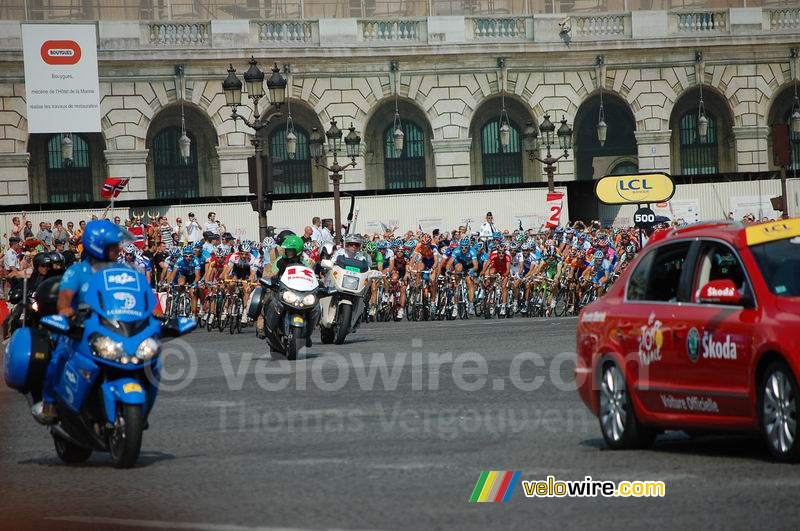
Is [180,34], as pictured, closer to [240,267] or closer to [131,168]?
[131,168]

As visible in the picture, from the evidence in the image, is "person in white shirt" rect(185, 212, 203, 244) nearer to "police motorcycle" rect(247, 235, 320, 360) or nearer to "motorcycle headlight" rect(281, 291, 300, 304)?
"police motorcycle" rect(247, 235, 320, 360)

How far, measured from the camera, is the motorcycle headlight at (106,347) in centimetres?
980

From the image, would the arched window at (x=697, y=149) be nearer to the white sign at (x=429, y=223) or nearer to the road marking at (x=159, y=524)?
the white sign at (x=429, y=223)

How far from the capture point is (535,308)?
108 feet

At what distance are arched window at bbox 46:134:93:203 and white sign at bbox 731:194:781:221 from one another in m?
21.9

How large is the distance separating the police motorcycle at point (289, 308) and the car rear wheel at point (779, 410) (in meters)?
11.7

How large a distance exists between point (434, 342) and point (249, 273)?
26.9 ft

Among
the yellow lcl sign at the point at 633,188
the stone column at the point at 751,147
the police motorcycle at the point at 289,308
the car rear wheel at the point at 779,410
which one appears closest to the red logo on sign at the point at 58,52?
the yellow lcl sign at the point at 633,188

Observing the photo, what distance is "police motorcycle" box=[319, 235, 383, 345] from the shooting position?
23.5 m

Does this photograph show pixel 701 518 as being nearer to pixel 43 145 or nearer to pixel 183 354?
pixel 183 354

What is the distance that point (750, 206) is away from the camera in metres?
49.6

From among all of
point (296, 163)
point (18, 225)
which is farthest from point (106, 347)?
point (296, 163)

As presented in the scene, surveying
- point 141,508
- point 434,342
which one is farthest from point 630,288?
point 434,342

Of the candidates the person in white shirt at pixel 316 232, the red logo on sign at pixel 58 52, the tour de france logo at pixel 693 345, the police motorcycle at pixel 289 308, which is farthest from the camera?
the red logo on sign at pixel 58 52
